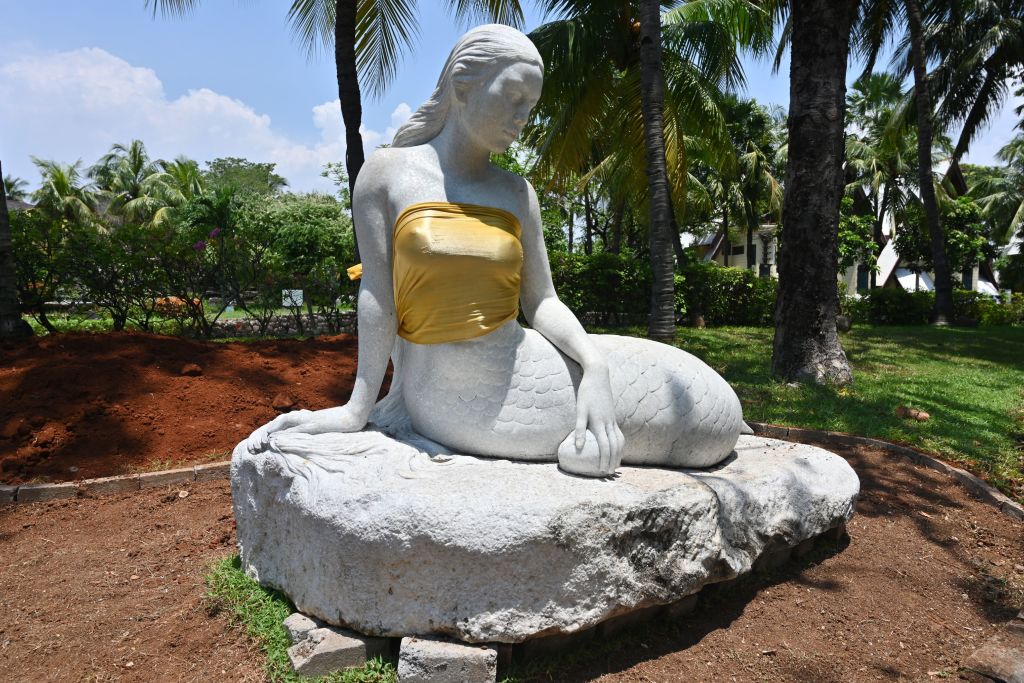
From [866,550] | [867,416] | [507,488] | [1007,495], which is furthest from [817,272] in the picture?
[507,488]

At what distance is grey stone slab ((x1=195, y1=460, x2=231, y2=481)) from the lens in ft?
14.6

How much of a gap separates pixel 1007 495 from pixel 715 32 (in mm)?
9510

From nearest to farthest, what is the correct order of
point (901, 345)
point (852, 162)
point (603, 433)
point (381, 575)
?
point (381, 575) < point (603, 433) < point (901, 345) < point (852, 162)

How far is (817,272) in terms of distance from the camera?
6.55 meters

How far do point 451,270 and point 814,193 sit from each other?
5254 mm

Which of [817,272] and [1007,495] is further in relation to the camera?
[817,272]

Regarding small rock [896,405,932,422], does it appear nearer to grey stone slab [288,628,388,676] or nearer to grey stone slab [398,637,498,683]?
grey stone slab [398,637,498,683]

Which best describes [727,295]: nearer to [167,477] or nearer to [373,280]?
[167,477]

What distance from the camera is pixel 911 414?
229 inches

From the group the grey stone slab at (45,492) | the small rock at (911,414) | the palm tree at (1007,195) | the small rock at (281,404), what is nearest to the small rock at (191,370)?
the small rock at (281,404)

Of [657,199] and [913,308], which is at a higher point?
[657,199]

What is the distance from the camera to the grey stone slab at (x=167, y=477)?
14.1ft

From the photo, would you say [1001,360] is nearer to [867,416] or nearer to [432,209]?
[867,416]

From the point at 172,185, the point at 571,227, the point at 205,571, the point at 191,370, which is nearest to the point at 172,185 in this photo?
the point at 172,185
